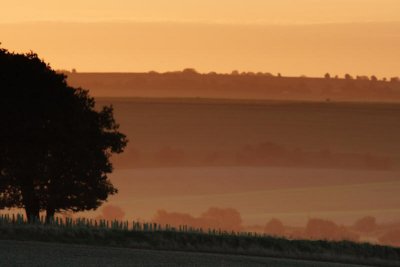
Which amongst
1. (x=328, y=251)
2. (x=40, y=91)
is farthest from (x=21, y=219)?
(x=328, y=251)

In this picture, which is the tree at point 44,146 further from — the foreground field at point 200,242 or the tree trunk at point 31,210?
the foreground field at point 200,242

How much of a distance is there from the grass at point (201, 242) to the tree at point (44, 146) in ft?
36.0

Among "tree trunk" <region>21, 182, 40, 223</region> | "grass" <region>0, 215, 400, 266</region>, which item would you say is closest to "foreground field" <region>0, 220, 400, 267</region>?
"grass" <region>0, 215, 400, 266</region>

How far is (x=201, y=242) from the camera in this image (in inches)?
2640

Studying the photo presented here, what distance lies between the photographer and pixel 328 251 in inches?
2613

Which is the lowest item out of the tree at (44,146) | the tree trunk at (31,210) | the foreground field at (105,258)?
the foreground field at (105,258)

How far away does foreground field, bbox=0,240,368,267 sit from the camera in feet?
181

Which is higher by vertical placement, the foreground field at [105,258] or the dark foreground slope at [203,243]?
the dark foreground slope at [203,243]

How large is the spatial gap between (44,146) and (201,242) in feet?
63.0

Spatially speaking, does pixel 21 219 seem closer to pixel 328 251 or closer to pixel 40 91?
pixel 40 91

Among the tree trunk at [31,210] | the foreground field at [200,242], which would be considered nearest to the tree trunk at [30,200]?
the tree trunk at [31,210]

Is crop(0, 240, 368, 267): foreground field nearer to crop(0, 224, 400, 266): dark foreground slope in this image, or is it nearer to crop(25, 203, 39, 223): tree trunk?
crop(0, 224, 400, 266): dark foreground slope

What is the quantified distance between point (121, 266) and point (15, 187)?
98.1 feet

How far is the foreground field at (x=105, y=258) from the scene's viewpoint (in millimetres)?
55031
